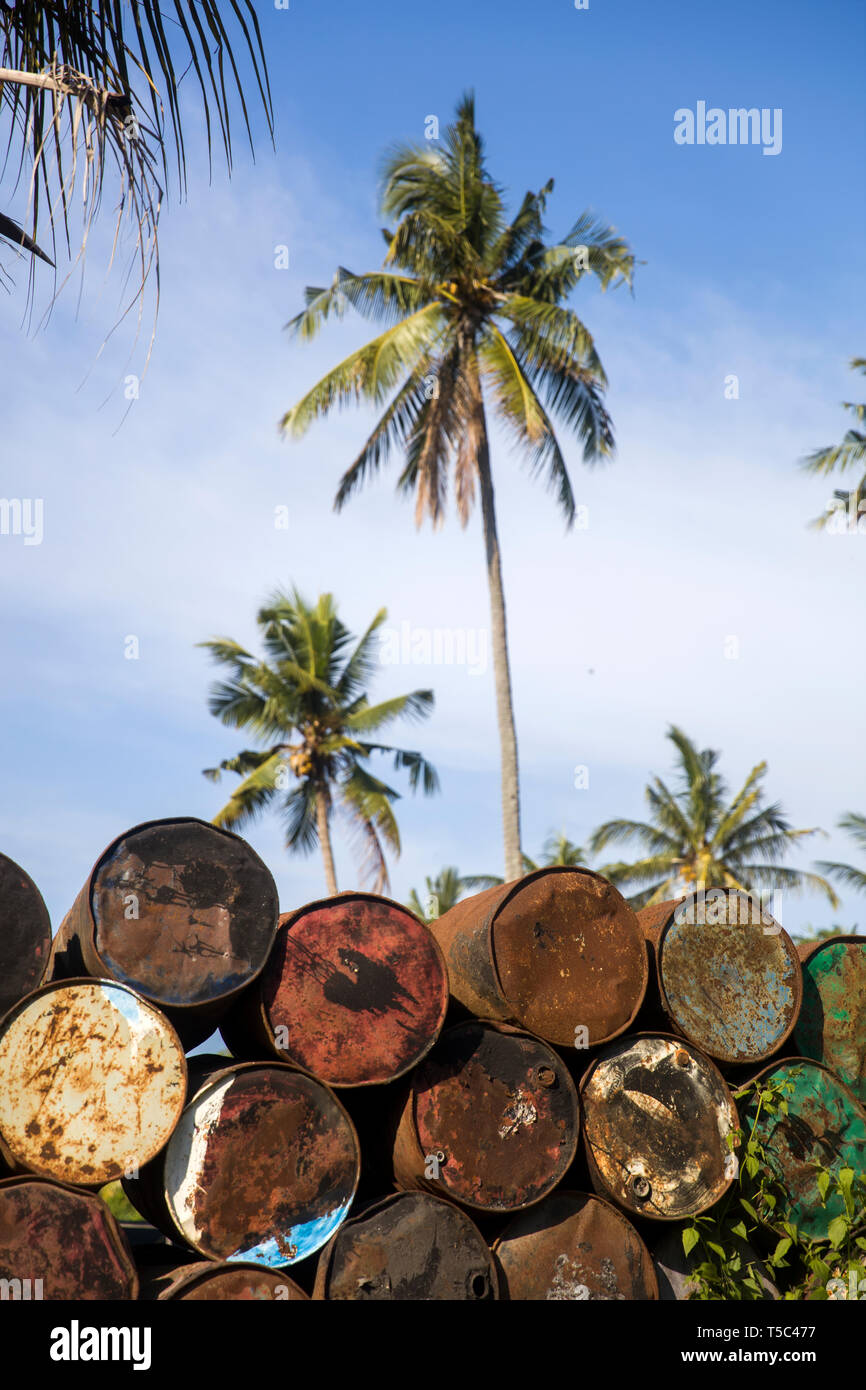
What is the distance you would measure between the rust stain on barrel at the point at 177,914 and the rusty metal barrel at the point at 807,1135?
1.92 meters

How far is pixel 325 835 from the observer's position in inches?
847

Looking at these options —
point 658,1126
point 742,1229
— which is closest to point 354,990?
point 658,1126

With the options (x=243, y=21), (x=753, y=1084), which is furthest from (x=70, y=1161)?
(x=243, y=21)

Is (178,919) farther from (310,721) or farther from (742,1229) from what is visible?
(310,721)

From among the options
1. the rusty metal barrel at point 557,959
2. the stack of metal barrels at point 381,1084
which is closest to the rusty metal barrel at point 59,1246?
the stack of metal barrels at point 381,1084

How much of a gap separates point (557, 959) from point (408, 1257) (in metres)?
1.08

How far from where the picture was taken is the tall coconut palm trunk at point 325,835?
827 inches

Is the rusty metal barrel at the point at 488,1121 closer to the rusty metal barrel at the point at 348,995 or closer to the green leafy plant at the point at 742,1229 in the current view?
the rusty metal barrel at the point at 348,995

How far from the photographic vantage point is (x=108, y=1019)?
333 cm

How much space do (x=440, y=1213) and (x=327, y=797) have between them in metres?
18.5

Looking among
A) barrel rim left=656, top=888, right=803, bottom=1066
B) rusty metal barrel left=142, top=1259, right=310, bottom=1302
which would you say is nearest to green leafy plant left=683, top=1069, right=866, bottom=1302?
barrel rim left=656, top=888, right=803, bottom=1066

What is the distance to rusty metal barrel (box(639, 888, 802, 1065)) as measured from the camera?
411cm

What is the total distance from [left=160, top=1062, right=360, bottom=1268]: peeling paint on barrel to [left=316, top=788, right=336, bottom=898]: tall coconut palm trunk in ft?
57.1
